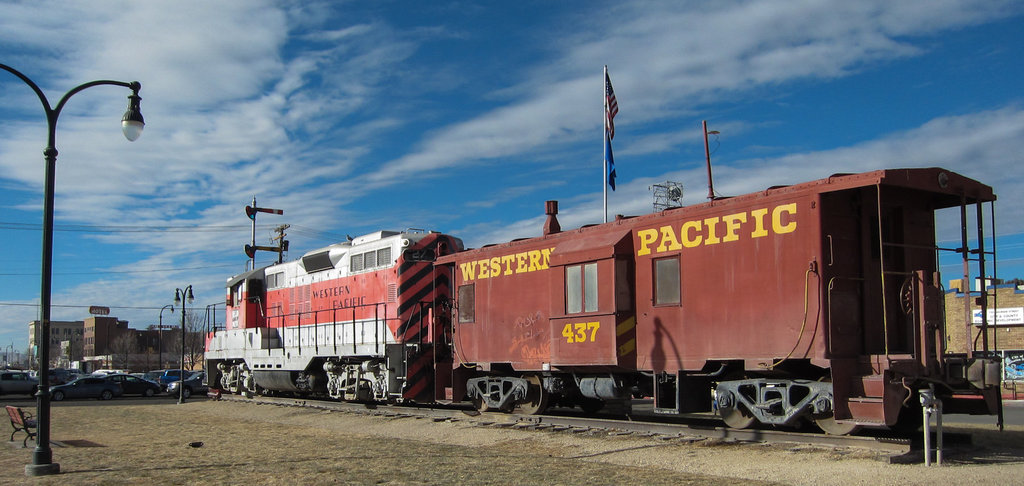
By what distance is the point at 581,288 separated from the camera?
13688 mm

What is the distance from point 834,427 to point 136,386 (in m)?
36.8

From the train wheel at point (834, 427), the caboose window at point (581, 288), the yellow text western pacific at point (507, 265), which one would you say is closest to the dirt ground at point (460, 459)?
the train wheel at point (834, 427)

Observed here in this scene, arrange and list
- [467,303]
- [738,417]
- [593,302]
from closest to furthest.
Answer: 1. [738,417]
2. [593,302]
3. [467,303]

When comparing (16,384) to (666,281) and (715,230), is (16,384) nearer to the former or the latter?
(666,281)

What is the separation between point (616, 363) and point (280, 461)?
17.2 ft

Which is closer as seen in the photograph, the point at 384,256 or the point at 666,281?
the point at 666,281

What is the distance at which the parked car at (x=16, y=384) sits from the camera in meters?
41.7

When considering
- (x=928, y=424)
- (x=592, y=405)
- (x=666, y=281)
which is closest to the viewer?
(x=928, y=424)

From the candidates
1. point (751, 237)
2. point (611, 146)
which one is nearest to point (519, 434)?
point (751, 237)

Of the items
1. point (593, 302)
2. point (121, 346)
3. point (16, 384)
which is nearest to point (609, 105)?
point (593, 302)

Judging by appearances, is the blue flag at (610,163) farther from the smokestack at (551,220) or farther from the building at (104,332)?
the building at (104,332)

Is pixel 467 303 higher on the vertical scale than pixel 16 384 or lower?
higher

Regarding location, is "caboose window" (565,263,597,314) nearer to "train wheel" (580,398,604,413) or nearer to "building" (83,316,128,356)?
"train wheel" (580,398,604,413)

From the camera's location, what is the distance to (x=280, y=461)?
11.0 metres
